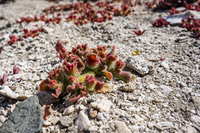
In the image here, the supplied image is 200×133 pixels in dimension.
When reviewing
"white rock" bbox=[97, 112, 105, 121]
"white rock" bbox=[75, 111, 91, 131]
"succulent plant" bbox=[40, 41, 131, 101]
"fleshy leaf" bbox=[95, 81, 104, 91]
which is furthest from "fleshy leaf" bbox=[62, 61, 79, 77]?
"white rock" bbox=[97, 112, 105, 121]

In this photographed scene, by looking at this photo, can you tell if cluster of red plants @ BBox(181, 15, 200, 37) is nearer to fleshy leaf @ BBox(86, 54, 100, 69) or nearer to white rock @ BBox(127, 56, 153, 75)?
white rock @ BBox(127, 56, 153, 75)

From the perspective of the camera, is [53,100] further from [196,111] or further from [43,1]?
[43,1]

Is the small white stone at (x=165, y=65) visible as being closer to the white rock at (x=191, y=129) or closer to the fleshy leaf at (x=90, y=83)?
the white rock at (x=191, y=129)

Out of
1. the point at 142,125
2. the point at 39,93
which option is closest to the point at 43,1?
the point at 39,93

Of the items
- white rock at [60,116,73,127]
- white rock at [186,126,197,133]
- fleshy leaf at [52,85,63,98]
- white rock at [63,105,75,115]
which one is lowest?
white rock at [186,126,197,133]

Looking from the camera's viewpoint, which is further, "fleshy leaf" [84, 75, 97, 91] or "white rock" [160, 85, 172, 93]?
"white rock" [160, 85, 172, 93]

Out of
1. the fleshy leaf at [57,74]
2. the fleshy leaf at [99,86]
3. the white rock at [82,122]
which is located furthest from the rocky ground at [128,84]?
the fleshy leaf at [57,74]

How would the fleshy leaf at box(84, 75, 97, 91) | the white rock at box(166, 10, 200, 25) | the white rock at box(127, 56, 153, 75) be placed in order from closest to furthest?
the fleshy leaf at box(84, 75, 97, 91) → the white rock at box(127, 56, 153, 75) → the white rock at box(166, 10, 200, 25)
